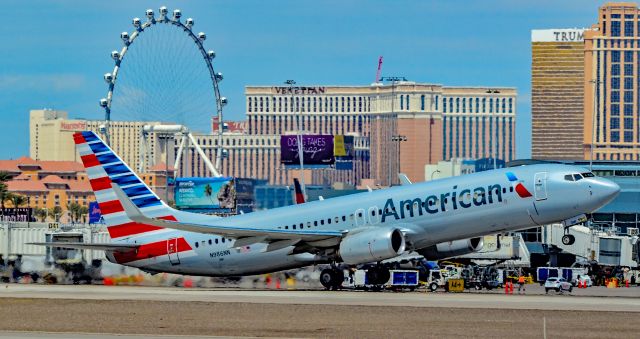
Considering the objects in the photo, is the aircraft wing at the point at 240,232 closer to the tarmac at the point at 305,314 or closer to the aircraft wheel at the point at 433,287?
the tarmac at the point at 305,314

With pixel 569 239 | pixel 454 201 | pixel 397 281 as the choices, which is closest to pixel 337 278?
pixel 454 201

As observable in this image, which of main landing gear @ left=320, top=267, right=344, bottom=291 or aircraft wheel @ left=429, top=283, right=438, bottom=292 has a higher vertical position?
main landing gear @ left=320, top=267, right=344, bottom=291

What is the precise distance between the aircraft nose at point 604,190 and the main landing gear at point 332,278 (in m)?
13.9

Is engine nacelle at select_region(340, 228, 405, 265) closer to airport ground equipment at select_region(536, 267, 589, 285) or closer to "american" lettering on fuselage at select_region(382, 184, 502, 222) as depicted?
"american" lettering on fuselage at select_region(382, 184, 502, 222)

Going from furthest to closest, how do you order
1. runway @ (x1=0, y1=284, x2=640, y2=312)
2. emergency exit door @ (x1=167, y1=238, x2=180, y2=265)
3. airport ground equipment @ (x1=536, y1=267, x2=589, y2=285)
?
airport ground equipment @ (x1=536, y1=267, x2=589, y2=285)
emergency exit door @ (x1=167, y1=238, x2=180, y2=265)
runway @ (x1=0, y1=284, x2=640, y2=312)

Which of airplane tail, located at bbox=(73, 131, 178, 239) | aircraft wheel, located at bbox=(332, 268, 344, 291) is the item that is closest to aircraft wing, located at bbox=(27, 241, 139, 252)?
airplane tail, located at bbox=(73, 131, 178, 239)

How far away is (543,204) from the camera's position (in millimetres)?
72688

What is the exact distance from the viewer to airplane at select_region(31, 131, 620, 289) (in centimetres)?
7306

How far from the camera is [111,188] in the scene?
260ft

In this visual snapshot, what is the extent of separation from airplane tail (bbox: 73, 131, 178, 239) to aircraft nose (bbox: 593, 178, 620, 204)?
22561 millimetres

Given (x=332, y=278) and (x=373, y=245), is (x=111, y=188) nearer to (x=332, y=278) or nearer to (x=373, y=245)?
(x=332, y=278)

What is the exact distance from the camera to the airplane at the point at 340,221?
73062 mm

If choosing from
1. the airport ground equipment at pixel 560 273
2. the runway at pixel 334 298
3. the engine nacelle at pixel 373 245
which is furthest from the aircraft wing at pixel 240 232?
the airport ground equipment at pixel 560 273

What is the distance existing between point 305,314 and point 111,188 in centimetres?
2141
